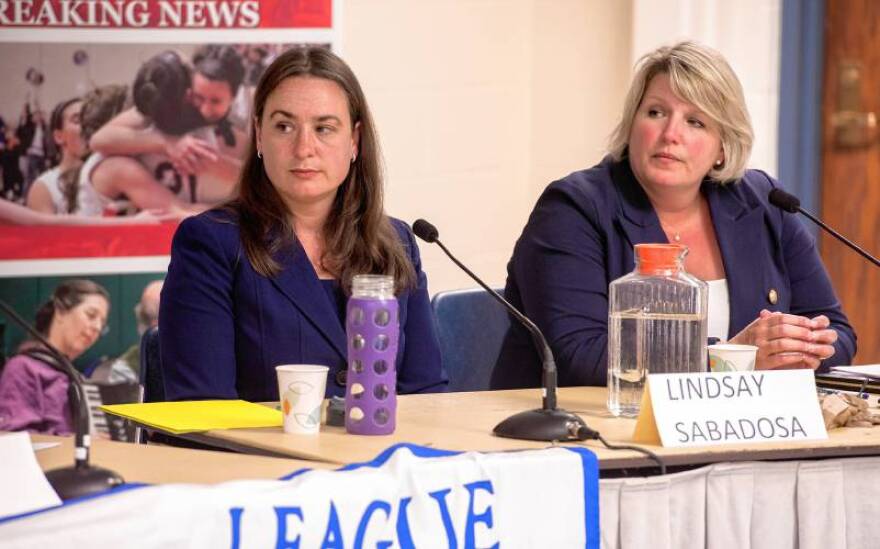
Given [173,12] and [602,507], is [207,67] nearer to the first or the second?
[173,12]

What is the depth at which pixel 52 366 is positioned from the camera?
320 cm

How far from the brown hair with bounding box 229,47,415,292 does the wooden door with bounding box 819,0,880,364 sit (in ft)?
6.00

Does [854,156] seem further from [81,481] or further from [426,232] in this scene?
[81,481]

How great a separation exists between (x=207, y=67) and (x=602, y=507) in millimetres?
1866

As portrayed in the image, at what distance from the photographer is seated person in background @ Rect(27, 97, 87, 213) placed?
129 inches

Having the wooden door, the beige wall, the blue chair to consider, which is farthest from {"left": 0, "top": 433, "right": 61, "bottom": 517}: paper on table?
the wooden door

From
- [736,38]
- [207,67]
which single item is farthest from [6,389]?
[736,38]

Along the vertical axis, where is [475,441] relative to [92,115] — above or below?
below

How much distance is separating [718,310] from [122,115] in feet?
4.66

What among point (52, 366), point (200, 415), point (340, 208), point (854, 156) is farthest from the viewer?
point (854, 156)

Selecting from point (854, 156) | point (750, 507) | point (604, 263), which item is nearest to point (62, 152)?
point (604, 263)

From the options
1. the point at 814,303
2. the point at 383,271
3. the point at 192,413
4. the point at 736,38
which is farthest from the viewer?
the point at 736,38

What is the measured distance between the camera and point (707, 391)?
2.03 m

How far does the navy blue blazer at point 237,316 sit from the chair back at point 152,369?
95 mm
